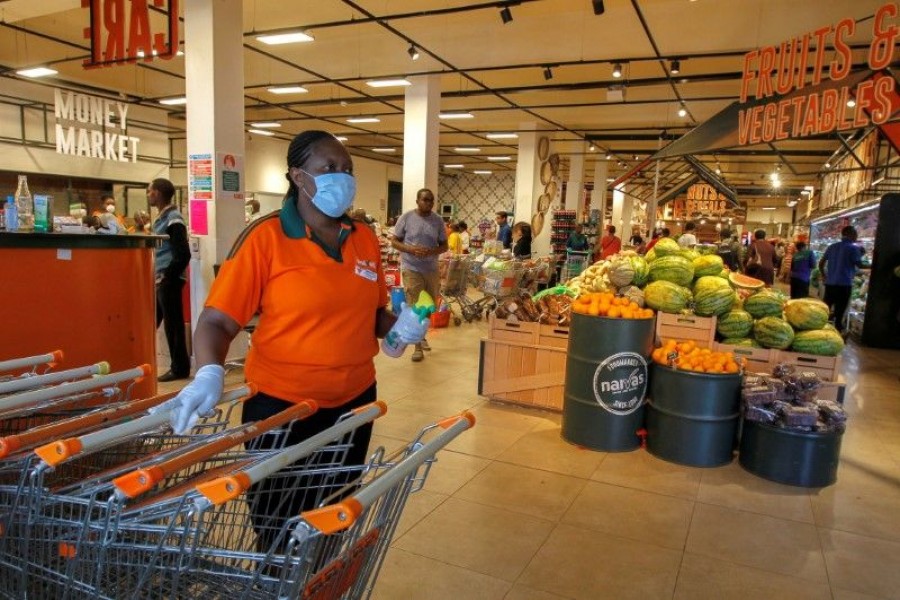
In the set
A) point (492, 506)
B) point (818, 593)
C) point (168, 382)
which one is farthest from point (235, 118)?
point (818, 593)

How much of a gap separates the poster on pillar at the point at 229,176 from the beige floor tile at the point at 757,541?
4852 mm

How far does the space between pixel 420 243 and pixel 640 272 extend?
7.91 ft

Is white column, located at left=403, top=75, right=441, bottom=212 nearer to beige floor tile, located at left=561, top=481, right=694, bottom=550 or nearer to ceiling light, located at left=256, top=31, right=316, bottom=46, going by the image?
ceiling light, located at left=256, top=31, right=316, bottom=46

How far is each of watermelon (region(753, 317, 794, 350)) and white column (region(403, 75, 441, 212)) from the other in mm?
6265

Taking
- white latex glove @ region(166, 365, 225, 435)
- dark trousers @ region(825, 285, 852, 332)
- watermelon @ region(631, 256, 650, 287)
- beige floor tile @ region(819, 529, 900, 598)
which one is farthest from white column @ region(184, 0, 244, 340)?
dark trousers @ region(825, 285, 852, 332)

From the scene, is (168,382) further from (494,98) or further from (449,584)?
(494,98)

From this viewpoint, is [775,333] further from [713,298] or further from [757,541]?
[757,541]

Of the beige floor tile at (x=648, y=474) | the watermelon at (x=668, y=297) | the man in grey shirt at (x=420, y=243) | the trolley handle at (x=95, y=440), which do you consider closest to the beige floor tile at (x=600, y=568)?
the beige floor tile at (x=648, y=474)

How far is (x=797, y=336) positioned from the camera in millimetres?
4305

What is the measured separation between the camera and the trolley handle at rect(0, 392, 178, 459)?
117 centimetres

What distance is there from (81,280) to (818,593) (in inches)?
161

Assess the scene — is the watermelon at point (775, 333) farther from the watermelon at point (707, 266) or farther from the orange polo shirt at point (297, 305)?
the orange polo shirt at point (297, 305)

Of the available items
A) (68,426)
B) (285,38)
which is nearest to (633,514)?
(68,426)

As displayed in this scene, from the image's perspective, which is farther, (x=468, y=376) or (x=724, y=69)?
(x=724, y=69)
